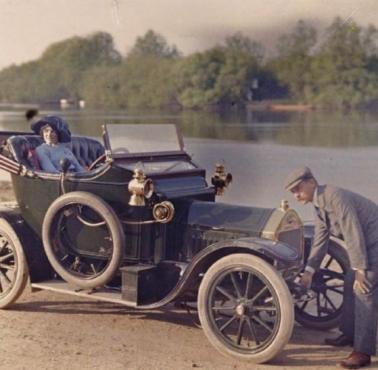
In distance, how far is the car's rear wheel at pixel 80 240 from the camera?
596 centimetres

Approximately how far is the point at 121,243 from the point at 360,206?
1787mm

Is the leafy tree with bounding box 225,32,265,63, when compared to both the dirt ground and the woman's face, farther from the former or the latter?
the dirt ground

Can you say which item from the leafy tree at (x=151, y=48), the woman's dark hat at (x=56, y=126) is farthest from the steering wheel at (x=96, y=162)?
the leafy tree at (x=151, y=48)

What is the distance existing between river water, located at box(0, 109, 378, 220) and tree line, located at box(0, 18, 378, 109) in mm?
430

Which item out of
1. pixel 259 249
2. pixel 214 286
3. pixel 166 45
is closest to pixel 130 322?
pixel 214 286

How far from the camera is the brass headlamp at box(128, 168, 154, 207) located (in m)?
5.78

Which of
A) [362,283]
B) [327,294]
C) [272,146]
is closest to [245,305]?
[362,283]

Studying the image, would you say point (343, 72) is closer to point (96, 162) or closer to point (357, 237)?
point (96, 162)

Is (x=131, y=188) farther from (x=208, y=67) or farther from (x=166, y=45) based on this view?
(x=208, y=67)

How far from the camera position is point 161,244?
6012 millimetres

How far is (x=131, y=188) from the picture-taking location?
582 centimetres

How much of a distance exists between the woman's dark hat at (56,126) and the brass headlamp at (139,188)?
1.66 m

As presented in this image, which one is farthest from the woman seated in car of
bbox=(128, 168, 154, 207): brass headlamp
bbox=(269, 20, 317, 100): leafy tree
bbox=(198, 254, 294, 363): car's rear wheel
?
bbox=(269, 20, 317, 100): leafy tree

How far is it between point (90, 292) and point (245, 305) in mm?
1356
